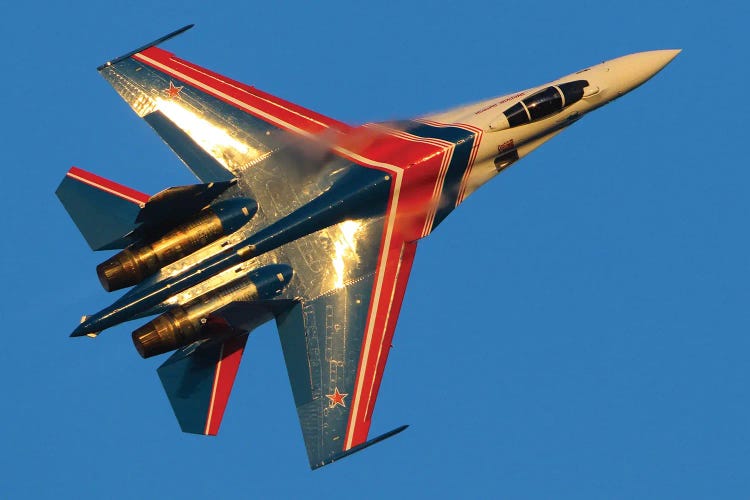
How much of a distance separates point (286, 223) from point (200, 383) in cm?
350

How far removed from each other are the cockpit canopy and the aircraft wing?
11.0ft

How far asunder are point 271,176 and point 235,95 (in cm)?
234

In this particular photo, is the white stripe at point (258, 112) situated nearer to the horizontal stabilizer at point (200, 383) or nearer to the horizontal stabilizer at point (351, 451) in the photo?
the horizontal stabilizer at point (200, 383)

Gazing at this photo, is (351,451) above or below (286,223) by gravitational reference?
below

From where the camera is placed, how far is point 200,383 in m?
25.5

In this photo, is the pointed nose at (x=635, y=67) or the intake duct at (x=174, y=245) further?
the pointed nose at (x=635, y=67)

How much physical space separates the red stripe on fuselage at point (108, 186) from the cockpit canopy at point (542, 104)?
769cm

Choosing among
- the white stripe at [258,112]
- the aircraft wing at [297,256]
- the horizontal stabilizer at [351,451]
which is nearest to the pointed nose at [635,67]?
the white stripe at [258,112]

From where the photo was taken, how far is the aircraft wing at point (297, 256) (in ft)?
83.1

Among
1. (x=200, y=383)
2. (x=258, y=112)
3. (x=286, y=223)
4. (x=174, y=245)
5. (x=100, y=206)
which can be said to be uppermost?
(x=258, y=112)

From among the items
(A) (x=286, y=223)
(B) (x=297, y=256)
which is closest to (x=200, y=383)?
A: (B) (x=297, y=256)

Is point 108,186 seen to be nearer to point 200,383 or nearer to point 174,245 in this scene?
point 174,245

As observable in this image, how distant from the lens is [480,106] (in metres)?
28.2

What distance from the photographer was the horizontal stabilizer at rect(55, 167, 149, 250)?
82.7 feet
